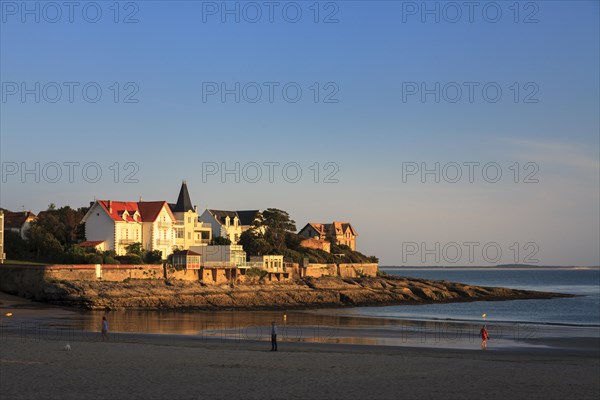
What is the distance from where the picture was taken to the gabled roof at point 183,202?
305ft

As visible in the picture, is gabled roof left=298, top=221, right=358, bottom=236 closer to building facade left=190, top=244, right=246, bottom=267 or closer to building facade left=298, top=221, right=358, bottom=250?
building facade left=298, top=221, right=358, bottom=250

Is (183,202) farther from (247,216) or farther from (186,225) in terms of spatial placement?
(247,216)

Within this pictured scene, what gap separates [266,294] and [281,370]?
Result: 52565 mm

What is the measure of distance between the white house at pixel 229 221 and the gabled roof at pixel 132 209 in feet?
50.6

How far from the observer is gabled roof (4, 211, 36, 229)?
9031 centimetres

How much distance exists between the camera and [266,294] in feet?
258

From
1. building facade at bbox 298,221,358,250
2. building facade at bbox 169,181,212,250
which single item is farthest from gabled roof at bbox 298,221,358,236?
building facade at bbox 169,181,212,250

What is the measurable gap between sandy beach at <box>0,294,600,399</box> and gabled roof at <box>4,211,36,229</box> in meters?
54.8

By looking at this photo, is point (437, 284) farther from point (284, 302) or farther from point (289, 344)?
point (289, 344)

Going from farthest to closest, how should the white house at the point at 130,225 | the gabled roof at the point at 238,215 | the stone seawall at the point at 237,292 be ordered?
the gabled roof at the point at 238,215, the white house at the point at 130,225, the stone seawall at the point at 237,292

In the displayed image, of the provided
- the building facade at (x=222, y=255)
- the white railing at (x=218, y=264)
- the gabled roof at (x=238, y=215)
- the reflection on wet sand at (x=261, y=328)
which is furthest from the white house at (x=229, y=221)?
the reflection on wet sand at (x=261, y=328)

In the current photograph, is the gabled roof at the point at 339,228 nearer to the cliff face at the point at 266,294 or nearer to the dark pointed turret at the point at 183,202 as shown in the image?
the cliff face at the point at 266,294

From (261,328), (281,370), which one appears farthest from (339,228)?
(281,370)

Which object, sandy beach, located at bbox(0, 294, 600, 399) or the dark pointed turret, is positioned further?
the dark pointed turret
